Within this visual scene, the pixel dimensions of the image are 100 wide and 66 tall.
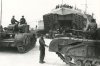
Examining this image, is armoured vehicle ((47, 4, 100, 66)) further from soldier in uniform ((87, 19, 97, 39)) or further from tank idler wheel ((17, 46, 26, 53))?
tank idler wheel ((17, 46, 26, 53))

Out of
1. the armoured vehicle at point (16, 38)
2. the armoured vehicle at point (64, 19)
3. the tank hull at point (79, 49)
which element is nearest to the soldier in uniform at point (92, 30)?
the tank hull at point (79, 49)

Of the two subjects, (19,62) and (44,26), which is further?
(44,26)

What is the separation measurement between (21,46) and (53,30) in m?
15.5

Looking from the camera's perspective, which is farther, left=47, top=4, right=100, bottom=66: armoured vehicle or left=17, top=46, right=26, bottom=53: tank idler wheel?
left=17, top=46, right=26, bottom=53: tank idler wheel

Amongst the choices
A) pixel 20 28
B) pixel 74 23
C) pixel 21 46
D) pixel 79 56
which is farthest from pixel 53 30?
pixel 79 56

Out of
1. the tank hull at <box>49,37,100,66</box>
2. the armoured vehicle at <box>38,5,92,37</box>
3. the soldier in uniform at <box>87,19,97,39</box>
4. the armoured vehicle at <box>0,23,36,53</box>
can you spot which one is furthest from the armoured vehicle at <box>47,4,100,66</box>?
the armoured vehicle at <box>38,5,92,37</box>

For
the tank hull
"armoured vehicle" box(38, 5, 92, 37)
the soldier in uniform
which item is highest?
"armoured vehicle" box(38, 5, 92, 37)

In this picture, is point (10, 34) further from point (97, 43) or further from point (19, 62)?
point (97, 43)

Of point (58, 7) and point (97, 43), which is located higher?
point (58, 7)

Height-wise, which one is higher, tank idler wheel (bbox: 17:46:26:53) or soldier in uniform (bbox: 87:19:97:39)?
soldier in uniform (bbox: 87:19:97:39)

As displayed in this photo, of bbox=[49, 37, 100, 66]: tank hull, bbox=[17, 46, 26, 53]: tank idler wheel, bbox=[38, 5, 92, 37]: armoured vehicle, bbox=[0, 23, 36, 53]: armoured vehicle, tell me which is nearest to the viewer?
bbox=[49, 37, 100, 66]: tank hull

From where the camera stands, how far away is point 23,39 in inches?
549

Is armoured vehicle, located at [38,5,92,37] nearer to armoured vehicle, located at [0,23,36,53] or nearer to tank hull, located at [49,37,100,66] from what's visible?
armoured vehicle, located at [0,23,36,53]

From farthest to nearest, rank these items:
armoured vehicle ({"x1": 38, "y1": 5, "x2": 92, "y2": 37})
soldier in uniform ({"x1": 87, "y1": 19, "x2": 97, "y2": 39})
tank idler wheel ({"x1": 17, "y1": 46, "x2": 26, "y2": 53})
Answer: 1. armoured vehicle ({"x1": 38, "y1": 5, "x2": 92, "y2": 37})
2. tank idler wheel ({"x1": 17, "y1": 46, "x2": 26, "y2": 53})
3. soldier in uniform ({"x1": 87, "y1": 19, "x2": 97, "y2": 39})
